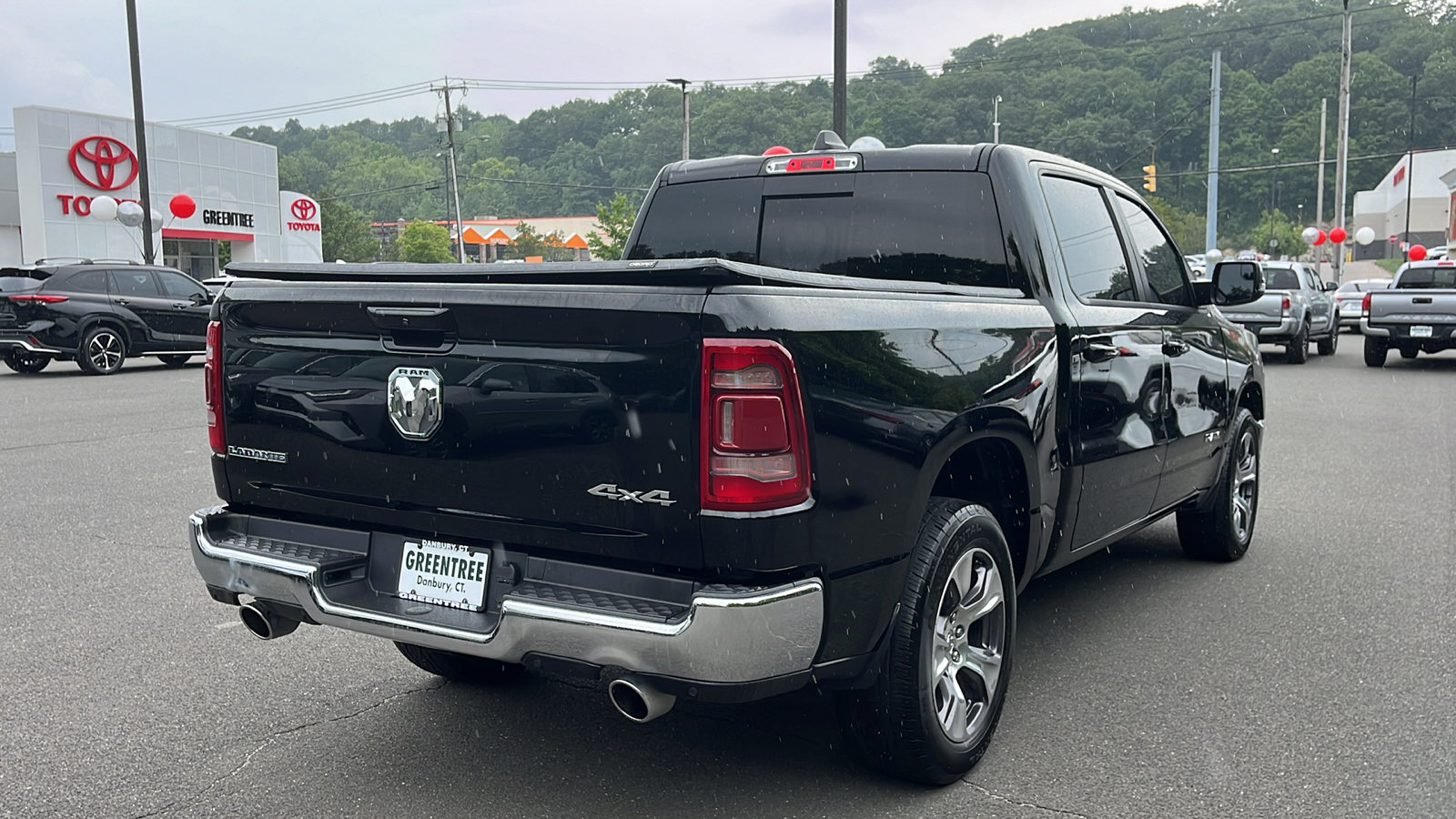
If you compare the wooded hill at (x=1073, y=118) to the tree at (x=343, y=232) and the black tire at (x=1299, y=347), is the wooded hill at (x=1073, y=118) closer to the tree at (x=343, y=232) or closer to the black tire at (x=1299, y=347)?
the tree at (x=343, y=232)

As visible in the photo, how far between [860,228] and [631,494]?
1975 millimetres

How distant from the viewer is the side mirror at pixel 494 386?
304 centimetres

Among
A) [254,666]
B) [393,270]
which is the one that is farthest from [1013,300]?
[254,666]

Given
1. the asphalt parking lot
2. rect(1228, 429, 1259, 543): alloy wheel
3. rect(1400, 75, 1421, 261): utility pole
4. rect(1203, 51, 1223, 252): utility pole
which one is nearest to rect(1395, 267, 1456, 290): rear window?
the asphalt parking lot

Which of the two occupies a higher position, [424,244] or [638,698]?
[424,244]

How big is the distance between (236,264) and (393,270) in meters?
0.55

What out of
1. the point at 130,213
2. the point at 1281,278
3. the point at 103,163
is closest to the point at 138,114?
the point at 130,213

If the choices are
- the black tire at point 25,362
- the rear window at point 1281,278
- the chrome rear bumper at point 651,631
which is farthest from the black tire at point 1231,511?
the black tire at point 25,362

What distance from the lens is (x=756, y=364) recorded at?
2.76m

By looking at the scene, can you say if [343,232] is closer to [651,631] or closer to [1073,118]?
[1073,118]

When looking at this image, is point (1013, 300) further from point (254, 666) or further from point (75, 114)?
point (75, 114)

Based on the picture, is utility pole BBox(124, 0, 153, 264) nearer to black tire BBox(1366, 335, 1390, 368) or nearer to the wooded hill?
black tire BBox(1366, 335, 1390, 368)

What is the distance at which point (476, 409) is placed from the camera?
3086 millimetres

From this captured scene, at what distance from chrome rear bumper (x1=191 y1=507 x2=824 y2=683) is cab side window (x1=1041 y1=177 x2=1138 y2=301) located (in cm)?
214
